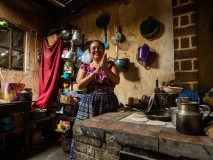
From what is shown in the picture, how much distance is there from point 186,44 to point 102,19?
221 cm

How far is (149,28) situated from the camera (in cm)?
292

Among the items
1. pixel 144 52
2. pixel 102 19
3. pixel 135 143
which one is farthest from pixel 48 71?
pixel 135 143

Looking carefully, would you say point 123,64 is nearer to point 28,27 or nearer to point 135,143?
point 135,143

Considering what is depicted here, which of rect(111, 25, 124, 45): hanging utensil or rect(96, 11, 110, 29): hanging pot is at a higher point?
rect(96, 11, 110, 29): hanging pot

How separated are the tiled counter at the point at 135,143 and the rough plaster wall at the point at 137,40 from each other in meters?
2.00

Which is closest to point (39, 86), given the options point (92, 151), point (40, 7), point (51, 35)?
point (51, 35)

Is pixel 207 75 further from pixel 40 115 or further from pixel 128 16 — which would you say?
pixel 40 115

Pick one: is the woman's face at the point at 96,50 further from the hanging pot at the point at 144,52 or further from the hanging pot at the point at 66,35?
the hanging pot at the point at 66,35

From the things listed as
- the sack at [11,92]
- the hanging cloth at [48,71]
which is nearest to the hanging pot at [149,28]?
the hanging cloth at [48,71]

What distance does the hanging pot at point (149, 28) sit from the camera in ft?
9.32

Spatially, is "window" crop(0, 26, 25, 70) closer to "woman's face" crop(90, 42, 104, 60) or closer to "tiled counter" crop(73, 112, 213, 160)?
"woman's face" crop(90, 42, 104, 60)

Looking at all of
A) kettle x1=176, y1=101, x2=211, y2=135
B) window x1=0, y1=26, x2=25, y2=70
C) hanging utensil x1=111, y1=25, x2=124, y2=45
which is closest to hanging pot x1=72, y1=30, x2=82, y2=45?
hanging utensil x1=111, y1=25, x2=124, y2=45

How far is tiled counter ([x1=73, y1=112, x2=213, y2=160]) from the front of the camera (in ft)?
2.62

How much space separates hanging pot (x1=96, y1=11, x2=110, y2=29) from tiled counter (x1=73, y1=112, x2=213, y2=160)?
9.65 feet
